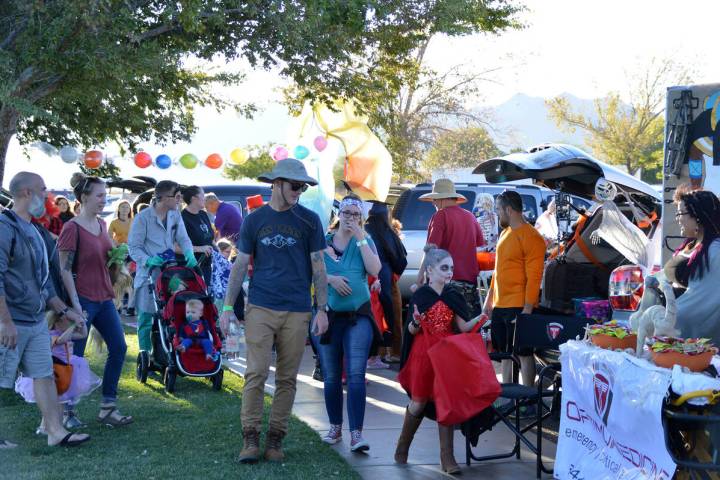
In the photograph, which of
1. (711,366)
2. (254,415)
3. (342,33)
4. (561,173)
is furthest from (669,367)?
(342,33)

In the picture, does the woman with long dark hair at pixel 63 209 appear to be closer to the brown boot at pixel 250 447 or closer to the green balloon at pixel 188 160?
the green balloon at pixel 188 160

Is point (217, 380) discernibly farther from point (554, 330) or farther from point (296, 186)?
point (554, 330)

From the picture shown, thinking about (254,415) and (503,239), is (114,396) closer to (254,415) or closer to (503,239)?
(254,415)

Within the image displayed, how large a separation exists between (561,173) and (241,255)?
3788mm

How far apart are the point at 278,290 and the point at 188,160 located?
9.75 metres

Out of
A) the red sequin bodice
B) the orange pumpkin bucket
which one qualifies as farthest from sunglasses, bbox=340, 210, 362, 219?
the orange pumpkin bucket

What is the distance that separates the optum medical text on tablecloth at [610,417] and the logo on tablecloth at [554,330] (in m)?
0.82

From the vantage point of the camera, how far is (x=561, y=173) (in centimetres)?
903

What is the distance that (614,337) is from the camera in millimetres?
5719

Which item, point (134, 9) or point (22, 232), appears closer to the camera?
point (22, 232)

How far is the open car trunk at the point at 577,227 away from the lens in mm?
8680

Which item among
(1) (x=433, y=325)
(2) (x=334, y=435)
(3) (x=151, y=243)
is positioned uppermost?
(3) (x=151, y=243)

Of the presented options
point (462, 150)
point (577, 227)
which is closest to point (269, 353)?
point (577, 227)

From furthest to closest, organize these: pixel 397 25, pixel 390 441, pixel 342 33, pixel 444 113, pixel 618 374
→ pixel 444 113, pixel 397 25, pixel 342 33, pixel 390 441, pixel 618 374
